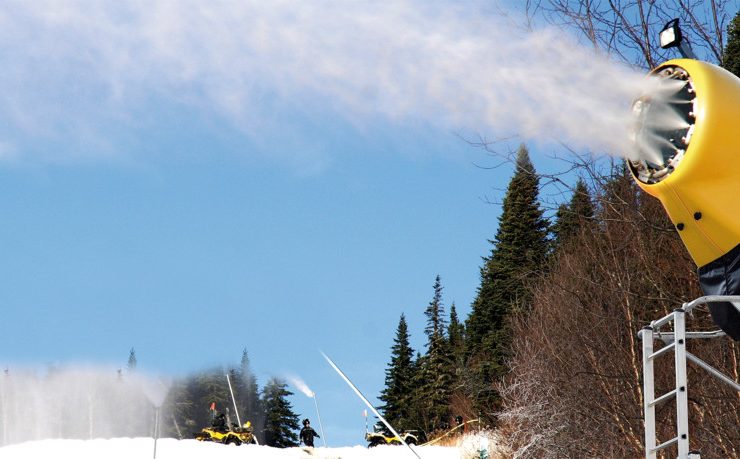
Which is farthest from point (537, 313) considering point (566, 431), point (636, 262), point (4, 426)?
point (4, 426)

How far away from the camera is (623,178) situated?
13914 millimetres

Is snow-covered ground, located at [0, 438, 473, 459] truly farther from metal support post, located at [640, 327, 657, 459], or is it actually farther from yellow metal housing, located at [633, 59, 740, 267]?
yellow metal housing, located at [633, 59, 740, 267]

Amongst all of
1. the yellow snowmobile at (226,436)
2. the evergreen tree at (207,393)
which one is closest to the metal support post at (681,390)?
the yellow snowmobile at (226,436)

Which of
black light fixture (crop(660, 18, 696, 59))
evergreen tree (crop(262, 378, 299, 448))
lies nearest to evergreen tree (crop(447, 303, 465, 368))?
evergreen tree (crop(262, 378, 299, 448))

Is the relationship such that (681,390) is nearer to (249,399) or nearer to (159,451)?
(159,451)

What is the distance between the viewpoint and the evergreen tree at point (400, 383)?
6119cm

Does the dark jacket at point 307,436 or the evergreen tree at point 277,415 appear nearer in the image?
the dark jacket at point 307,436

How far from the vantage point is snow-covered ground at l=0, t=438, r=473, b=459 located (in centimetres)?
3023

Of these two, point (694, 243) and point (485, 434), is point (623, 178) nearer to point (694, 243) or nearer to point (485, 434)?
point (694, 243)

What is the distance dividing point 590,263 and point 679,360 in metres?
23.1

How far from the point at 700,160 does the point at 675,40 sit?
117cm

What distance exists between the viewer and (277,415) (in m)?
56.0

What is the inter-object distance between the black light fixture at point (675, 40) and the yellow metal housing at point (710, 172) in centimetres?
35

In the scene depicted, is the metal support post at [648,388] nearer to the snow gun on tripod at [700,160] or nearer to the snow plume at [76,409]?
the snow gun on tripod at [700,160]
